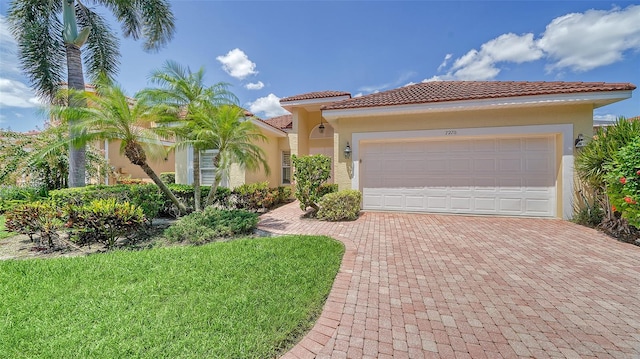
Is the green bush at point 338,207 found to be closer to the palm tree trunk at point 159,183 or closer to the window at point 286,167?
the palm tree trunk at point 159,183

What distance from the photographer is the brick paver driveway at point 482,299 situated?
253 cm

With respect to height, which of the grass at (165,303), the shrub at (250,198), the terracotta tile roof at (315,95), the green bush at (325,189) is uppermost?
the terracotta tile roof at (315,95)

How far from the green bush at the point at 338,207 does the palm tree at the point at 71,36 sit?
9.62 meters

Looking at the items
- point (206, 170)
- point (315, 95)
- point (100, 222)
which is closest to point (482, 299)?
point (100, 222)

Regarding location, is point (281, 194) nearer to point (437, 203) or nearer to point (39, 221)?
point (437, 203)

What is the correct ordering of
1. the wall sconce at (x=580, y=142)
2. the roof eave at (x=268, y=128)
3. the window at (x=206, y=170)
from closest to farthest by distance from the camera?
the wall sconce at (x=580, y=142)
the roof eave at (x=268, y=128)
the window at (x=206, y=170)

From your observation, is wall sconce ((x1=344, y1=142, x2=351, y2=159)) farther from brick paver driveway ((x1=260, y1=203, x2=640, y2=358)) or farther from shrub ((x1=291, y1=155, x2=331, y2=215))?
brick paver driveway ((x1=260, y1=203, x2=640, y2=358))

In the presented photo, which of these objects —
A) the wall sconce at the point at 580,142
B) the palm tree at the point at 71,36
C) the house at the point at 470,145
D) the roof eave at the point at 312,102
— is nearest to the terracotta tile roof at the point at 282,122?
the roof eave at the point at 312,102

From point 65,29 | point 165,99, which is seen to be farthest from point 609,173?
point 65,29

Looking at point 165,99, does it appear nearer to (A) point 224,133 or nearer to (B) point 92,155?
(A) point 224,133

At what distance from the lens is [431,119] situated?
30.3ft

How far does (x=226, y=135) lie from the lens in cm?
746

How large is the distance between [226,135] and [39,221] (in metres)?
5.12

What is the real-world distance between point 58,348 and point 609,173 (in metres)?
11.5
